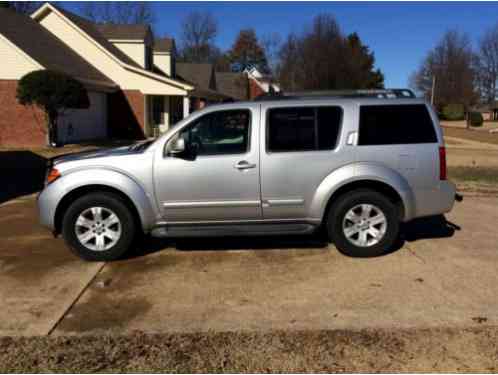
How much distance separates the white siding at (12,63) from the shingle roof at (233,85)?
116 feet

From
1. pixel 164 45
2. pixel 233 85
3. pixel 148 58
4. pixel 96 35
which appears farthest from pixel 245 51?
pixel 96 35

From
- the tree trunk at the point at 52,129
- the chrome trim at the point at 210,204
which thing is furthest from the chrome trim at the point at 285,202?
the tree trunk at the point at 52,129

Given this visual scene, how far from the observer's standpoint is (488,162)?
1683 cm

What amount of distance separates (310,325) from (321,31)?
46.3m

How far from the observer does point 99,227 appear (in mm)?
5734

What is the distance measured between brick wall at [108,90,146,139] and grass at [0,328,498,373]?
23629 mm

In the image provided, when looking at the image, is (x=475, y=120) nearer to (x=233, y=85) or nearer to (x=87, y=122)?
(x=233, y=85)

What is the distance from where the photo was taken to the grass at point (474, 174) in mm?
12172

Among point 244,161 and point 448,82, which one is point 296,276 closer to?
point 244,161

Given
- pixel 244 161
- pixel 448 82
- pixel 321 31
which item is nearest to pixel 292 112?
pixel 244 161

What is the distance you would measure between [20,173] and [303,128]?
33.3 feet

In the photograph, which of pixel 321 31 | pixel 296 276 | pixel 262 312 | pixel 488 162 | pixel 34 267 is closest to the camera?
pixel 262 312

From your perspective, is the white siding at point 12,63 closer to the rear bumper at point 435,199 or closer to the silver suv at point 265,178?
the silver suv at point 265,178

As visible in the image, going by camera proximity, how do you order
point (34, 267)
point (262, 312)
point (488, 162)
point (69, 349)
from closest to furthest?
point (69, 349), point (262, 312), point (34, 267), point (488, 162)
